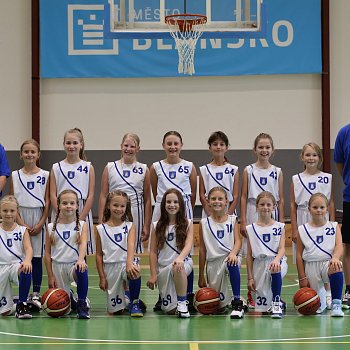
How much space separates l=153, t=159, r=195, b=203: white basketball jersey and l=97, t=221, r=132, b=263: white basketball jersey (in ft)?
2.51

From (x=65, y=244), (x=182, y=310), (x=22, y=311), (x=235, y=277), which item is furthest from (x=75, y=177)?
(x=235, y=277)

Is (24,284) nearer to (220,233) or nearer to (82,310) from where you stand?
(82,310)

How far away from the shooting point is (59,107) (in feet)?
44.0

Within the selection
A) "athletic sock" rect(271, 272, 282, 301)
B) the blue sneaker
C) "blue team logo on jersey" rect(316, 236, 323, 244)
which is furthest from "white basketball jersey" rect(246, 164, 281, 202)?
the blue sneaker

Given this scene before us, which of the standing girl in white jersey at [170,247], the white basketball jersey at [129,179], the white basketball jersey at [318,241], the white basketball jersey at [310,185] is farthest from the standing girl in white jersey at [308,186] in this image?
the white basketball jersey at [129,179]

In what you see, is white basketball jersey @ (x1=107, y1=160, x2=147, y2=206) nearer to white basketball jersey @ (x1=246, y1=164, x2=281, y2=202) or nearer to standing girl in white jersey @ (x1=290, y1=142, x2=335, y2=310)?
white basketball jersey @ (x1=246, y1=164, x2=281, y2=202)

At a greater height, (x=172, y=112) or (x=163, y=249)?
(x=172, y=112)

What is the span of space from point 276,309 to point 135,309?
3.84 ft

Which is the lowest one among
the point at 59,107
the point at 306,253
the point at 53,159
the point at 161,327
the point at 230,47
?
the point at 161,327

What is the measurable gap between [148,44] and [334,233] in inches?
265

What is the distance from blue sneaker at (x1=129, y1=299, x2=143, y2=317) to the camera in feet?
22.6

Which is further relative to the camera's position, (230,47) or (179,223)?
(230,47)

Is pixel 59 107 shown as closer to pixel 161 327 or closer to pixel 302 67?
pixel 302 67

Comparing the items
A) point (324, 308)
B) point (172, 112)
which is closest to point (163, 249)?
point (324, 308)
